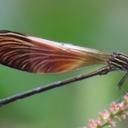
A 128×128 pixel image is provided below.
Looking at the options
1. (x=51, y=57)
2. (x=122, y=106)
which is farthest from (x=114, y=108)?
(x=51, y=57)

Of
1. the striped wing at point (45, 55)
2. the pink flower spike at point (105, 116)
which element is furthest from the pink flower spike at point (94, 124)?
the striped wing at point (45, 55)

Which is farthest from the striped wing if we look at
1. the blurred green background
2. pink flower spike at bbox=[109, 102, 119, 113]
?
pink flower spike at bbox=[109, 102, 119, 113]

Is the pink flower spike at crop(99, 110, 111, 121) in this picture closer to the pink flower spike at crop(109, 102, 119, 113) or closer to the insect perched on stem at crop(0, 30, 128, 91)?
the pink flower spike at crop(109, 102, 119, 113)

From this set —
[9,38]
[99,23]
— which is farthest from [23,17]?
[9,38]

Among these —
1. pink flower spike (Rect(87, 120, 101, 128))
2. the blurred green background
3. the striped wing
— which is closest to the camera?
pink flower spike (Rect(87, 120, 101, 128))

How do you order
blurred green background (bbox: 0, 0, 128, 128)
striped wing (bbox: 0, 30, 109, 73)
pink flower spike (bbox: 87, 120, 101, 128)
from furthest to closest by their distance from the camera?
blurred green background (bbox: 0, 0, 128, 128) → striped wing (bbox: 0, 30, 109, 73) → pink flower spike (bbox: 87, 120, 101, 128)

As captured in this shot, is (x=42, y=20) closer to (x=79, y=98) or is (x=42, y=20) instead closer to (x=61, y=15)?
(x=61, y=15)
